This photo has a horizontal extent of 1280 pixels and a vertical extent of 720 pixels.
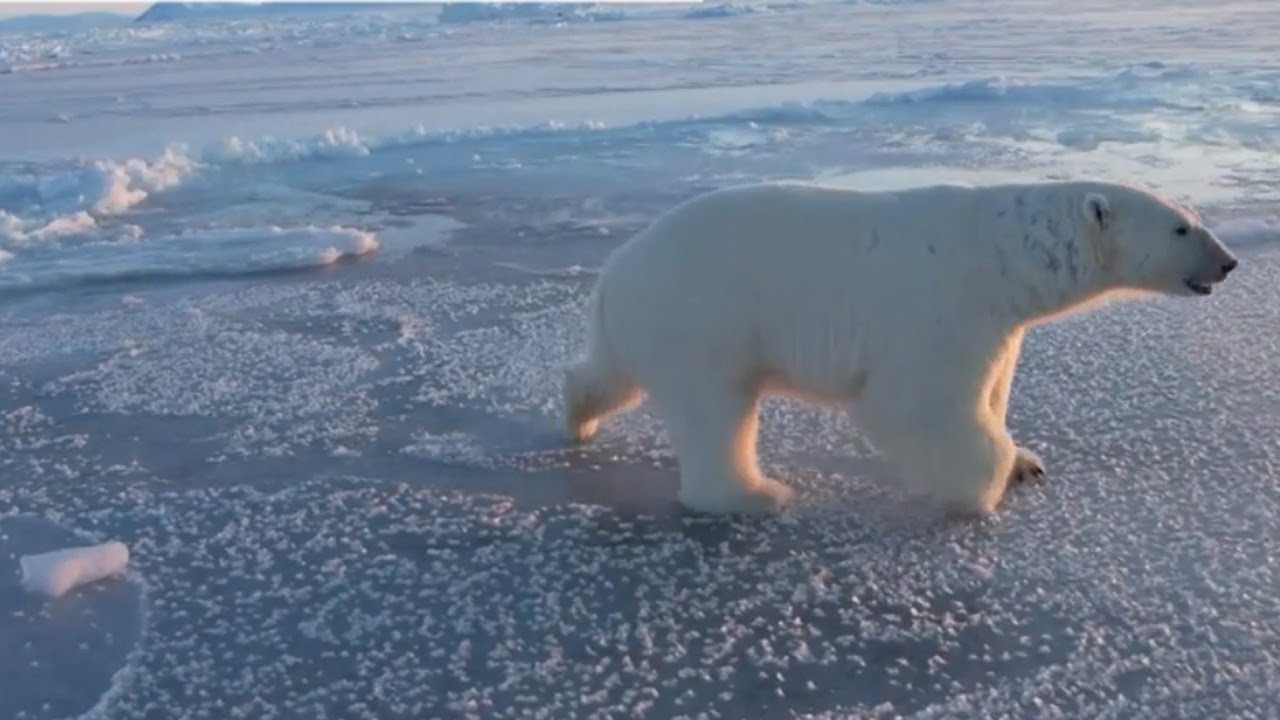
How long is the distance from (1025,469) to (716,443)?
0.93 m

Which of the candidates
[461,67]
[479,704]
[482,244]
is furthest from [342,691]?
[461,67]

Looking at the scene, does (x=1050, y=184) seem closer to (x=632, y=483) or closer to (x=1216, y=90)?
(x=632, y=483)

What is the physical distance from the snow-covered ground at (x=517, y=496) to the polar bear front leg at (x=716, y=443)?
0.10 m

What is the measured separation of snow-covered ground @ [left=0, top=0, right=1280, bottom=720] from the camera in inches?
119

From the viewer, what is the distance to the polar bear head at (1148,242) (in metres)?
3.77

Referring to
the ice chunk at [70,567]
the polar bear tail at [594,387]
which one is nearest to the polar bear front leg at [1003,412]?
the polar bear tail at [594,387]

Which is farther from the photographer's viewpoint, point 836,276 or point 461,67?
point 461,67

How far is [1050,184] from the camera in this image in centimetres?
383

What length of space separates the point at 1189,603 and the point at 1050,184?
1192 mm

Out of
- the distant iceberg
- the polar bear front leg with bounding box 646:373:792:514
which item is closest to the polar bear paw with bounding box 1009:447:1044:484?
the polar bear front leg with bounding box 646:373:792:514

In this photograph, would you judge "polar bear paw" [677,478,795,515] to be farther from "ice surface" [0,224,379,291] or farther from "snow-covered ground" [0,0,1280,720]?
"ice surface" [0,224,379,291]

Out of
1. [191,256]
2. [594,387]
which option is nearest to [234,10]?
[191,256]

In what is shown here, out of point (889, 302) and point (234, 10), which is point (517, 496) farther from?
point (234, 10)

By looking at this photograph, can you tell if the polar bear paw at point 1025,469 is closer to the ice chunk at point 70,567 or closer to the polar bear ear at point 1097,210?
the polar bear ear at point 1097,210
